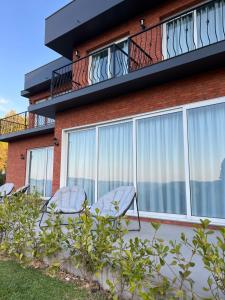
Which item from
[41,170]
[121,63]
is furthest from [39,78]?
[121,63]

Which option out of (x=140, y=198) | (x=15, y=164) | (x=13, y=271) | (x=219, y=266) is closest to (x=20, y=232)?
(x=13, y=271)

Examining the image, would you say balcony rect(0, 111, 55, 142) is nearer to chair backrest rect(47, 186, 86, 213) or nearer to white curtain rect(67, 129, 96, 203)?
white curtain rect(67, 129, 96, 203)

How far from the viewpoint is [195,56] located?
508cm

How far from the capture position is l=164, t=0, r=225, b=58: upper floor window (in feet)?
19.8

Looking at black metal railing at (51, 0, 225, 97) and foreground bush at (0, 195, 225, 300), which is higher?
black metal railing at (51, 0, 225, 97)

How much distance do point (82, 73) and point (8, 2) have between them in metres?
8.46

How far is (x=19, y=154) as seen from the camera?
42.2 feet

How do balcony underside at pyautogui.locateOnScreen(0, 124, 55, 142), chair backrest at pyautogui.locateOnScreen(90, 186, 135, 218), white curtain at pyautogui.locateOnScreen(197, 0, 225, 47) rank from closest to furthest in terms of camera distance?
chair backrest at pyautogui.locateOnScreen(90, 186, 135, 218)
white curtain at pyautogui.locateOnScreen(197, 0, 225, 47)
balcony underside at pyautogui.locateOnScreen(0, 124, 55, 142)

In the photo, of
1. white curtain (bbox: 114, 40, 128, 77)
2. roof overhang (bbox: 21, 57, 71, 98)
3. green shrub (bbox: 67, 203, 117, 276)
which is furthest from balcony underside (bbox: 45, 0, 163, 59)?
green shrub (bbox: 67, 203, 117, 276)

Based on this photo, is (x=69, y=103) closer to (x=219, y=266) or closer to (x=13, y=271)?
(x=13, y=271)

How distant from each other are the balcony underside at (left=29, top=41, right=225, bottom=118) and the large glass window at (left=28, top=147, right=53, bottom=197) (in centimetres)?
394

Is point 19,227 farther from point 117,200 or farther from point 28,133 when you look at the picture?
point 28,133

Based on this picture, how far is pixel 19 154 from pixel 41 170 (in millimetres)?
2006

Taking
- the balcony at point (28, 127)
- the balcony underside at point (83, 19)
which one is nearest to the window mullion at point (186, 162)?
the balcony underside at point (83, 19)
